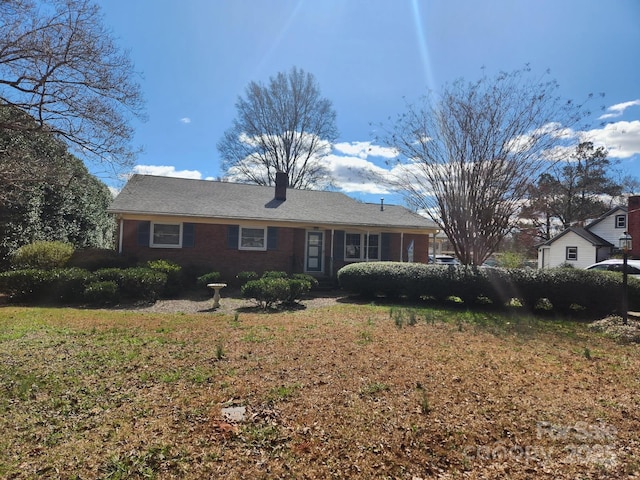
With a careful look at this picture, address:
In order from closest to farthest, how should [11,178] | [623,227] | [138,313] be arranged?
[11,178]
[138,313]
[623,227]

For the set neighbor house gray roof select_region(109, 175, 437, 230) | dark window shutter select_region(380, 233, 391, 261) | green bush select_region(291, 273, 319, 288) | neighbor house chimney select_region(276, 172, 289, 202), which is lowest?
green bush select_region(291, 273, 319, 288)

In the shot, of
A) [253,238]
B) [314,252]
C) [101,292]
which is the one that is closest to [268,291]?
[101,292]

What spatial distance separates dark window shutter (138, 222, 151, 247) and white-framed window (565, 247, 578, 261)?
31216 millimetres

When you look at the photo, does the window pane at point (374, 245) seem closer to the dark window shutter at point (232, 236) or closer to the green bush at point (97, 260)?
the dark window shutter at point (232, 236)

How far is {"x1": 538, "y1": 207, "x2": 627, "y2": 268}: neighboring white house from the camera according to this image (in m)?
27.6

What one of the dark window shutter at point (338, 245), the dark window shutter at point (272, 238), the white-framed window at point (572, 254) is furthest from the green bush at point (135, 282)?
the white-framed window at point (572, 254)

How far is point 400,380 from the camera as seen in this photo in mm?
4613

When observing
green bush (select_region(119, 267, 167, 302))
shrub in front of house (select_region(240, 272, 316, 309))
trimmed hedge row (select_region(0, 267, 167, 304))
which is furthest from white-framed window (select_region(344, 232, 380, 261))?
trimmed hedge row (select_region(0, 267, 167, 304))

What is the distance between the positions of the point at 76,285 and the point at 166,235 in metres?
4.57

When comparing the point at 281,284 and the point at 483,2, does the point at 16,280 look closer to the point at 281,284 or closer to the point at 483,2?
the point at 281,284

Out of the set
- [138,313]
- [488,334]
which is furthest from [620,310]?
[138,313]

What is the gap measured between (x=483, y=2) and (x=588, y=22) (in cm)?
244

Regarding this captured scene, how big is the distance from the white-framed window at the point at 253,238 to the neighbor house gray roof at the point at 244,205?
0.67m

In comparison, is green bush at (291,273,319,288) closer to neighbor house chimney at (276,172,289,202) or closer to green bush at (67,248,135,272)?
neighbor house chimney at (276,172,289,202)
